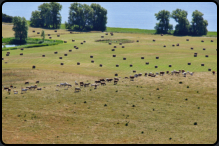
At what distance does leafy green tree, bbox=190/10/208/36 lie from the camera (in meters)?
191

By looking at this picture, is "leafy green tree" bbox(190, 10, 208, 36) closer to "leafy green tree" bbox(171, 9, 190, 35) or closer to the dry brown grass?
"leafy green tree" bbox(171, 9, 190, 35)

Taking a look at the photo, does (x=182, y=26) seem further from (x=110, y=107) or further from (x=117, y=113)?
(x=117, y=113)

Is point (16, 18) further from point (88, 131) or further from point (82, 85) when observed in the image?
point (88, 131)

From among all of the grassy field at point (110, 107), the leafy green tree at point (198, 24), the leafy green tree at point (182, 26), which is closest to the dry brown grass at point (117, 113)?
the grassy field at point (110, 107)

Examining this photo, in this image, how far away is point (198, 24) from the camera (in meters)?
192

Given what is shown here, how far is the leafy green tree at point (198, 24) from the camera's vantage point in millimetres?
191000

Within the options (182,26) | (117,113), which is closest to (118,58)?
(117,113)

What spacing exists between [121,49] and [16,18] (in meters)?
61.9

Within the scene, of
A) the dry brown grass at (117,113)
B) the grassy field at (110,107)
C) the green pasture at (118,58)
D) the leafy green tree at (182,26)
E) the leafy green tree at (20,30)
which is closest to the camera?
the dry brown grass at (117,113)

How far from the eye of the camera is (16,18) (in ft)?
522

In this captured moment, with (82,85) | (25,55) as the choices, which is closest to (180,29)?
(25,55)

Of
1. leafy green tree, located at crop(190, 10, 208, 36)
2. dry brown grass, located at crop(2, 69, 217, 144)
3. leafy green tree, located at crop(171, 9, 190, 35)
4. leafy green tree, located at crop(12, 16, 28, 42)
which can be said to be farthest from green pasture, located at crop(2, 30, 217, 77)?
leafy green tree, located at crop(190, 10, 208, 36)

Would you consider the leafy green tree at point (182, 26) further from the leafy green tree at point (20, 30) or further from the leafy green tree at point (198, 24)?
the leafy green tree at point (20, 30)

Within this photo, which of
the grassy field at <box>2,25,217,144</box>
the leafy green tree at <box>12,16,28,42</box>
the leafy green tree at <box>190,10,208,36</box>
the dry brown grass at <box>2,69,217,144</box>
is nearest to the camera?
the dry brown grass at <box>2,69,217,144</box>
